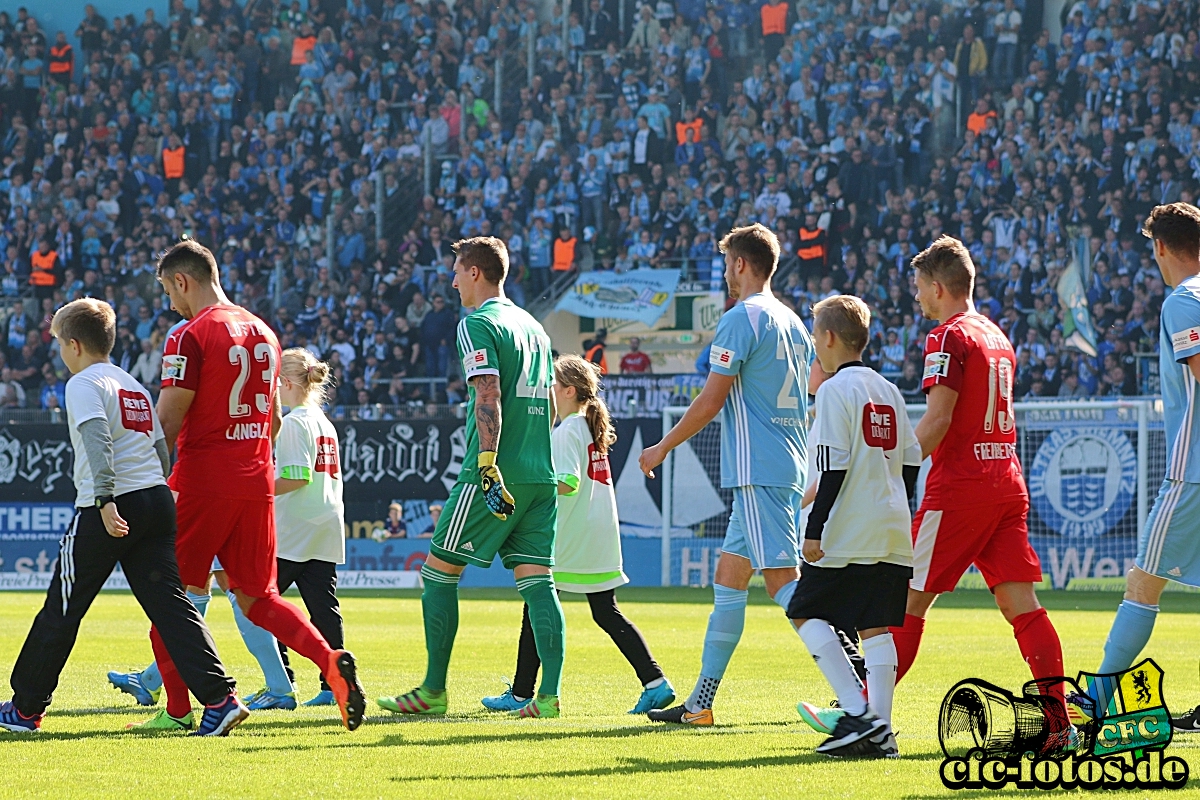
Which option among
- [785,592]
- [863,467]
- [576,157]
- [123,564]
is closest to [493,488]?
[785,592]

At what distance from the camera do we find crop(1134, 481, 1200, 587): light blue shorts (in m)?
6.54

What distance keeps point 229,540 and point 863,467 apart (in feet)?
9.22

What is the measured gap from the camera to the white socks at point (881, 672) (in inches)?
233

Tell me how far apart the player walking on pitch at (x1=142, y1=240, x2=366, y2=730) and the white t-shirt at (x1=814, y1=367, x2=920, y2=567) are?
7.57ft

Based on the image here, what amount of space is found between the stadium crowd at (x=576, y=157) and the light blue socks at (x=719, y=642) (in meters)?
16.0

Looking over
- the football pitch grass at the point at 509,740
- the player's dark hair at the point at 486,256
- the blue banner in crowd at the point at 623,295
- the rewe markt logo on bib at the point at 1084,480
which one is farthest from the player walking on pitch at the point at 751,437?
the blue banner in crowd at the point at 623,295

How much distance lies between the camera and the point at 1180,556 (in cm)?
655

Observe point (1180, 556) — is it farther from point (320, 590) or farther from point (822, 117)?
point (822, 117)

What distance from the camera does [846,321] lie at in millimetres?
6172

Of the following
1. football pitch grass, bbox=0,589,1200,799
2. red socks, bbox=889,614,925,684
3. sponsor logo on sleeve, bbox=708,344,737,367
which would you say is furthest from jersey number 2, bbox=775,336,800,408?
football pitch grass, bbox=0,589,1200,799

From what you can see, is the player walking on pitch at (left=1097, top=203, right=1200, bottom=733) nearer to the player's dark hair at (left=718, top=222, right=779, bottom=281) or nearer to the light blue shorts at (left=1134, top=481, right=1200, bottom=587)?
the light blue shorts at (left=1134, top=481, right=1200, bottom=587)

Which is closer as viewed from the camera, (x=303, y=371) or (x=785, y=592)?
(x=785, y=592)

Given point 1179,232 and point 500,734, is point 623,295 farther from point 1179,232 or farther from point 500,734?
point 500,734

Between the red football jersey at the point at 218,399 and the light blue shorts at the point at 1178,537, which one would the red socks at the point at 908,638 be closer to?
the light blue shorts at the point at 1178,537
